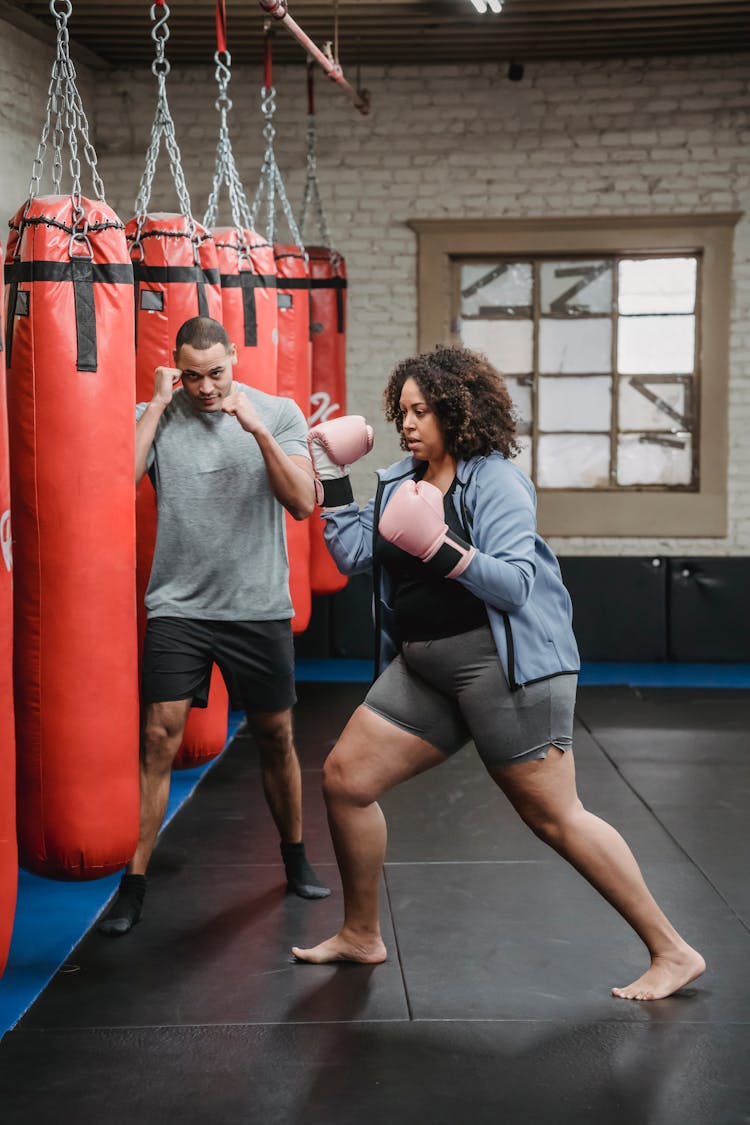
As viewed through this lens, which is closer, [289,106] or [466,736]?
[466,736]

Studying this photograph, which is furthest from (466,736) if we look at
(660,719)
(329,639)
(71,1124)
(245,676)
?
(329,639)

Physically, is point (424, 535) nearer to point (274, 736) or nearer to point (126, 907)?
point (274, 736)

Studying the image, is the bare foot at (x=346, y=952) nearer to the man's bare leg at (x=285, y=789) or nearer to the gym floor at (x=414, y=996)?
the gym floor at (x=414, y=996)

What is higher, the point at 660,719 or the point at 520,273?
the point at 520,273

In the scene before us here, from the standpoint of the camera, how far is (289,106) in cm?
695

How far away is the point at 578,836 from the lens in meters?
2.56

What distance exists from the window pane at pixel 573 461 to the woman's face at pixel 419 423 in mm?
4502

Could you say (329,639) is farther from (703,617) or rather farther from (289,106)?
(289,106)

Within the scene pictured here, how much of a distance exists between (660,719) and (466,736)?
308cm

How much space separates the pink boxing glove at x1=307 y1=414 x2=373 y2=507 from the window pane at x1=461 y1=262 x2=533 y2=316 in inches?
174

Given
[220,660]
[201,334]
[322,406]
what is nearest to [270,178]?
[322,406]

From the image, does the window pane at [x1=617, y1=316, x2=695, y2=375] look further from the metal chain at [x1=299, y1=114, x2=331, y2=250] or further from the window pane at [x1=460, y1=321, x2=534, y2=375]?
the metal chain at [x1=299, y1=114, x2=331, y2=250]

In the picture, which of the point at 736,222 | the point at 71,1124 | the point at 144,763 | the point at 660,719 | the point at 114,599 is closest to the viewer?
the point at 71,1124

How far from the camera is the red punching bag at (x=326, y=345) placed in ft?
19.5
